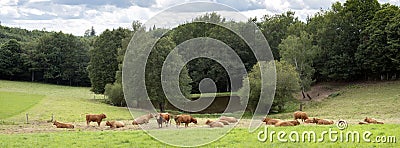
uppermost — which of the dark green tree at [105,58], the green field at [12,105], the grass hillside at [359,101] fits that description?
the dark green tree at [105,58]

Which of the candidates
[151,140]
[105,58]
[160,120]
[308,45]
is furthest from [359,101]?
[105,58]

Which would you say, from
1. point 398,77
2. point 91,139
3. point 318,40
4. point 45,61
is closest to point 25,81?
point 45,61

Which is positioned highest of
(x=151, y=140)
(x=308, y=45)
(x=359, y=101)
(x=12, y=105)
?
(x=308, y=45)

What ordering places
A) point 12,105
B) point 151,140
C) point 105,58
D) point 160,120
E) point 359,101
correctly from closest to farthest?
point 151,140
point 160,120
point 12,105
point 359,101
point 105,58

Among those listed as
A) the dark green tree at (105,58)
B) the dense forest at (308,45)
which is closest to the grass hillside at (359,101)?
the dense forest at (308,45)

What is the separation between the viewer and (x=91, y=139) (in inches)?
795

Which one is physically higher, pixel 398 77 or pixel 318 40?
pixel 318 40

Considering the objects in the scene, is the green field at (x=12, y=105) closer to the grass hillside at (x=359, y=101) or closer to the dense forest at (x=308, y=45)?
the dense forest at (x=308, y=45)

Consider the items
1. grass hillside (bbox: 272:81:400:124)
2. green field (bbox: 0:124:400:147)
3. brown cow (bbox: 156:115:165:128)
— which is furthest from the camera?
grass hillside (bbox: 272:81:400:124)

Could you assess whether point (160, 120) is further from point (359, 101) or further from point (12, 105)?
point (359, 101)

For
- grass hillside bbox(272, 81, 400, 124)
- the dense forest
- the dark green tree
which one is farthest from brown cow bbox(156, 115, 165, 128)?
the dark green tree

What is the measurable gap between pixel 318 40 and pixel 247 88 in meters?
25.6

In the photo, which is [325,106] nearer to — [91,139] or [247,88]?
[247,88]

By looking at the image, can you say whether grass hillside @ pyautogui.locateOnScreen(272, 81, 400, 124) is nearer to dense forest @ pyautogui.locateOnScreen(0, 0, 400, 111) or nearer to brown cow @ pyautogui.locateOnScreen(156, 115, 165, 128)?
dense forest @ pyautogui.locateOnScreen(0, 0, 400, 111)
